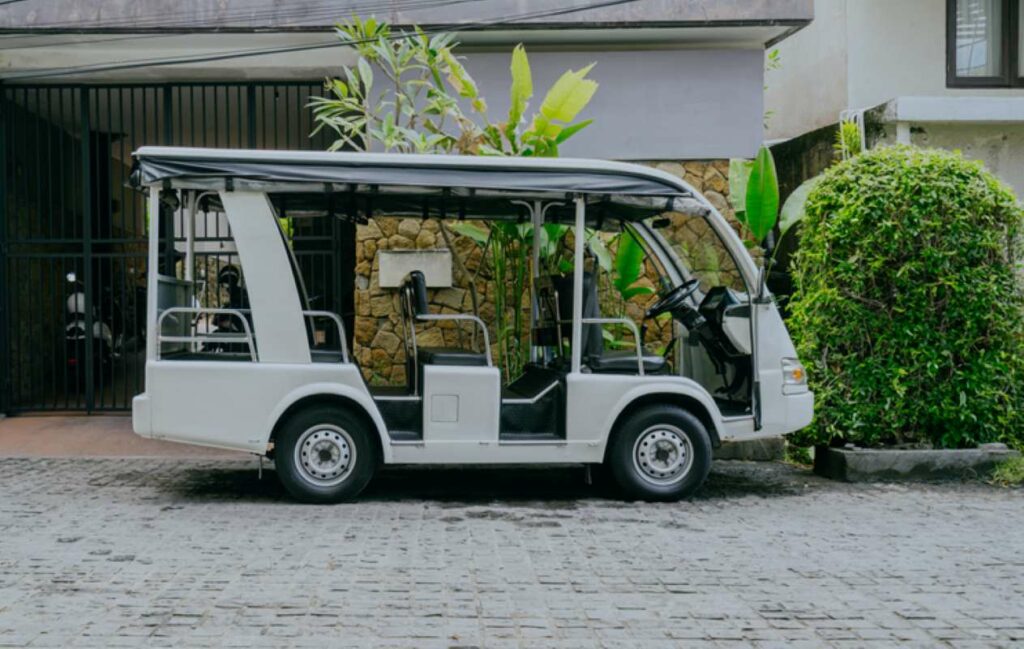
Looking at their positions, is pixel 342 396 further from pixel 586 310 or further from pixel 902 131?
pixel 902 131

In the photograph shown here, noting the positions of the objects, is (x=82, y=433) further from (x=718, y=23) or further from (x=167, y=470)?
(x=718, y=23)

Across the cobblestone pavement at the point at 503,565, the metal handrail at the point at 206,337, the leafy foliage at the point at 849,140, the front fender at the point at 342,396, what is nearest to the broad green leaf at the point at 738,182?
the leafy foliage at the point at 849,140

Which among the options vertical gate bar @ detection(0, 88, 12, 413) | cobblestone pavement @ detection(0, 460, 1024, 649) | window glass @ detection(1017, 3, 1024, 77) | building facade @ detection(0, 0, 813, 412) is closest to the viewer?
cobblestone pavement @ detection(0, 460, 1024, 649)

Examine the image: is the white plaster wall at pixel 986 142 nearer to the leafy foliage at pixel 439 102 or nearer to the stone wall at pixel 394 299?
the stone wall at pixel 394 299

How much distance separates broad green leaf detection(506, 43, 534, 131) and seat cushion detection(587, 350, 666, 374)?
2715 mm

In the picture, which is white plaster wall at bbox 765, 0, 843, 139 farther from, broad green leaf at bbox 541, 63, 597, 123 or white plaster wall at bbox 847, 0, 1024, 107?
broad green leaf at bbox 541, 63, 597, 123

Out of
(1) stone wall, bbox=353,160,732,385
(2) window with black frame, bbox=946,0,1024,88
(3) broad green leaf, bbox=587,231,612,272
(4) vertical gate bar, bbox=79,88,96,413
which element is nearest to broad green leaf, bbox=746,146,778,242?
(3) broad green leaf, bbox=587,231,612,272

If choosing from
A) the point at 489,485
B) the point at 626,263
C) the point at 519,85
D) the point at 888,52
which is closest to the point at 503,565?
the point at 489,485

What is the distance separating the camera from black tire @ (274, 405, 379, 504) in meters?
7.59

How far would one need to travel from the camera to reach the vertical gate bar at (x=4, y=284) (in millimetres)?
12234

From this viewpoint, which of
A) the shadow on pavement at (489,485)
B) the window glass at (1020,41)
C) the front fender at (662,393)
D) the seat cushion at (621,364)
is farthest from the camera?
the window glass at (1020,41)

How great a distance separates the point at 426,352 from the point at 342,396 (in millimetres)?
838

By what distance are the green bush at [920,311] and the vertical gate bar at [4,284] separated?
29.3 feet

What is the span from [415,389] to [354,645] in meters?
3.72
